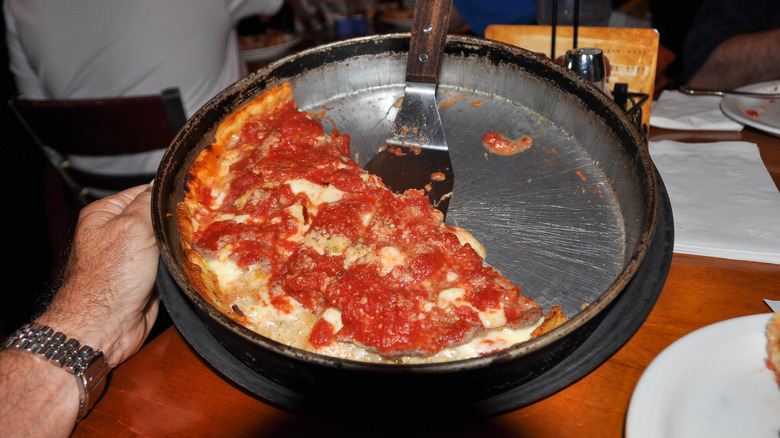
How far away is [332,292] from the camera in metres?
1.28

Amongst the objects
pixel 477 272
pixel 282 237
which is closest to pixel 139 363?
pixel 282 237

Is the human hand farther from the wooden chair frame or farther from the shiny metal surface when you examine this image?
the wooden chair frame

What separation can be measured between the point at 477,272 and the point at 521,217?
25 cm

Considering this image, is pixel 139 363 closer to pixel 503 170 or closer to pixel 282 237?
pixel 282 237

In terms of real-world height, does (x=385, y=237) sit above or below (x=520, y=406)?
above

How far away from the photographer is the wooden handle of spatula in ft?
5.30

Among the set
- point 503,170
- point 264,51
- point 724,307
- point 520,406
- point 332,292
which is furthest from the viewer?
point 264,51

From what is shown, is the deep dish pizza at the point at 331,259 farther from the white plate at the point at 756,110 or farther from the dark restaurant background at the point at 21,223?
the dark restaurant background at the point at 21,223

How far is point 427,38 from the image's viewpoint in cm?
167

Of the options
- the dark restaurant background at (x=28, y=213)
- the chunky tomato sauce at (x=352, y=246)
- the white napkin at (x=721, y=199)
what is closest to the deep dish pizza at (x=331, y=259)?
the chunky tomato sauce at (x=352, y=246)

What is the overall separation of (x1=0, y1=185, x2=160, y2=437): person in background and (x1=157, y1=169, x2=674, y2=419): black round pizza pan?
0.22 meters

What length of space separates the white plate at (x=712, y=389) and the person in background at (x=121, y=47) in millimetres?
2640

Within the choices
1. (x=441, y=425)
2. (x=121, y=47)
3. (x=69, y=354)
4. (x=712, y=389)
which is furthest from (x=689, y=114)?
(x=121, y=47)

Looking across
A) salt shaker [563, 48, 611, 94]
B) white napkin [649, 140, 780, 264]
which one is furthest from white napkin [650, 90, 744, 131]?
salt shaker [563, 48, 611, 94]
